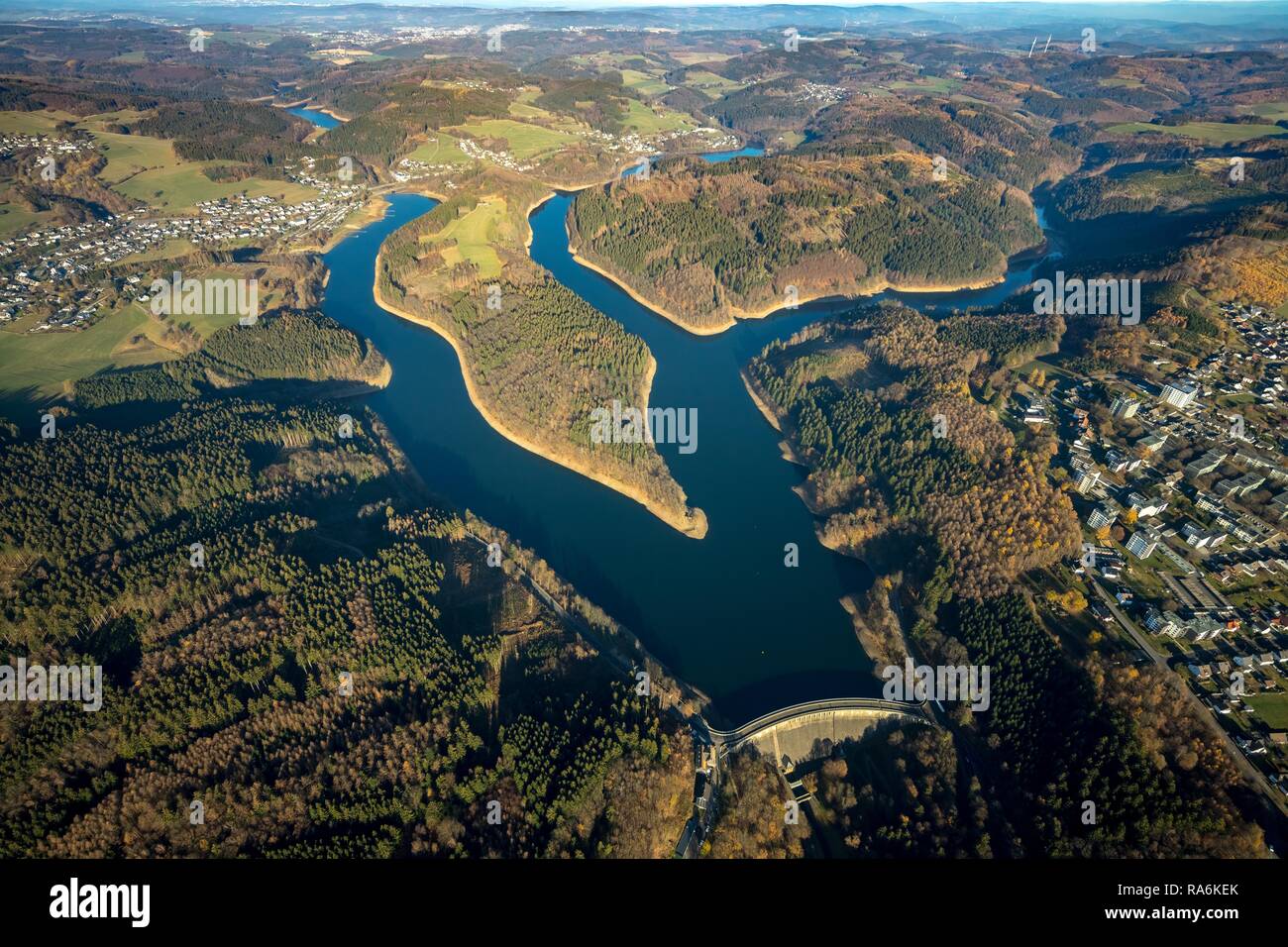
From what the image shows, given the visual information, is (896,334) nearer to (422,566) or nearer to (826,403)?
(826,403)

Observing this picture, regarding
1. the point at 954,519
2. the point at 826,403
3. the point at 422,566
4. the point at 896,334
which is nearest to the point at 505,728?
the point at 422,566

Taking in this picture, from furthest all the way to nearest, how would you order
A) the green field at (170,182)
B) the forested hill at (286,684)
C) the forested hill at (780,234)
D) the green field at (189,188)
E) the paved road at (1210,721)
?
the green field at (170,182), the green field at (189,188), the forested hill at (780,234), the paved road at (1210,721), the forested hill at (286,684)

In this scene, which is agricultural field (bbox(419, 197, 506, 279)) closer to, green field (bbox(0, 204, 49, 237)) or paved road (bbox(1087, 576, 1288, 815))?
green field (bbox(0, 204, 49, 237))

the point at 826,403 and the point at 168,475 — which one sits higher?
the point at 826,403

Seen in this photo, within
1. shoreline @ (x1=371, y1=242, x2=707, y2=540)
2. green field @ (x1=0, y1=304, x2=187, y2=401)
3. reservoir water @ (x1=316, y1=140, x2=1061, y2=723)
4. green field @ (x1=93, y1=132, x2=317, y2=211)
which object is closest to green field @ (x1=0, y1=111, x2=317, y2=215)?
green field @ (x1=93, y1=132, x2=317, y2=211)

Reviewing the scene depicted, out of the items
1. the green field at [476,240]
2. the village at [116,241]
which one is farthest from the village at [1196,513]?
the village at [116,241]

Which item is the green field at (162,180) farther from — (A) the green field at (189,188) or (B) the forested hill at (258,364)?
(B) the forested hill at (258,364)

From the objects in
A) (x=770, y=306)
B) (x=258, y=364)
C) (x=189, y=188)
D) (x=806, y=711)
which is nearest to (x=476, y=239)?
(x=258, y=364)
